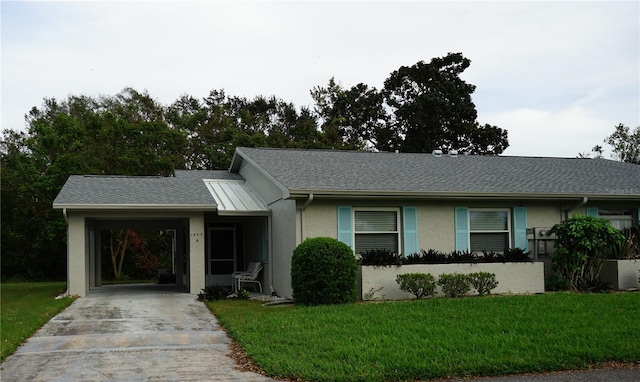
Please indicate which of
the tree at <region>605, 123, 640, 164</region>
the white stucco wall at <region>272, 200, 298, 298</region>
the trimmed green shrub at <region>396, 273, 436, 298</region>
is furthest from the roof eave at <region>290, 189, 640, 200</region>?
the tree at <region>605, 123, 640, 164</region>

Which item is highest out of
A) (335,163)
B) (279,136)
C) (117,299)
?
(279,136)

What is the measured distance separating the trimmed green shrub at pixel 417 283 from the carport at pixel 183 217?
4.75 meters

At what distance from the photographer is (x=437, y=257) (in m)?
15.7

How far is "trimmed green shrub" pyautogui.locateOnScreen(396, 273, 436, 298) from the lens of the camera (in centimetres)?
1449

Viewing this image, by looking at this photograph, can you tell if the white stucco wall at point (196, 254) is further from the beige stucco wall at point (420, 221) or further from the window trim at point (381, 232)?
the window trim at point (381, 232)

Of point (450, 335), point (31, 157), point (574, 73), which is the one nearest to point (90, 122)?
point (31, 157)

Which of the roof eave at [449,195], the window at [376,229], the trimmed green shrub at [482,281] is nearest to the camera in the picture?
the trimmed green shrub at [482,281]

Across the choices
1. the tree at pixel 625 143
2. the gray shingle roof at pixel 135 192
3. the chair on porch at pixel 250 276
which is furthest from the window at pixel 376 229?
the tree at pixel 625 143

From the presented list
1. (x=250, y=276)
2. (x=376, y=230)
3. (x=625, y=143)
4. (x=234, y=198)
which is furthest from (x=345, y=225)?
(x=625, y=143)

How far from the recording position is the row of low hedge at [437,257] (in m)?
15.1

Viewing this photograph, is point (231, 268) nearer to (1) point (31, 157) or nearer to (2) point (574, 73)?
(2) point (574, 73)

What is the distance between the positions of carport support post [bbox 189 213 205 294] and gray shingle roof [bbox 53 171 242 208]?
673 mm

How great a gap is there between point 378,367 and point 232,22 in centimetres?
1210

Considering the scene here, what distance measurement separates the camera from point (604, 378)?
751cm
